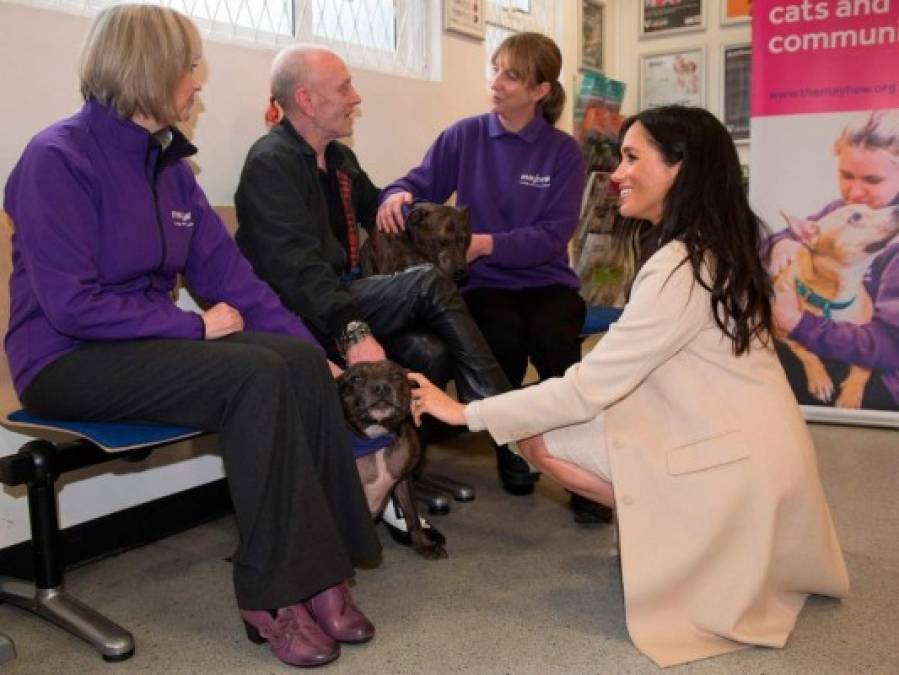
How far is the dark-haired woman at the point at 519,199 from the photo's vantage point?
3098 millimetres

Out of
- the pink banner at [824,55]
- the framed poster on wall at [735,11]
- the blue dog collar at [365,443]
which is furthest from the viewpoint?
the framed poster on wall at [735,11]

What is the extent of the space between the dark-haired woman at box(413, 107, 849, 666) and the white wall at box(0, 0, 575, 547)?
47.0 inches

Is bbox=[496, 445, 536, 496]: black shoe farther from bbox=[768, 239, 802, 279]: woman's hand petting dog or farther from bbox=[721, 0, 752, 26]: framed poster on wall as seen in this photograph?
bbox=[721, 0, 752, 26]: framed poster on wall

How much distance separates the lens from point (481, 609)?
219cm

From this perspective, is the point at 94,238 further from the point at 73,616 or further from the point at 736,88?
the point at 736,88

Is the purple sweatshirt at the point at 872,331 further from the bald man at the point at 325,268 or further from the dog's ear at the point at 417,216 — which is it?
the bald man at the point at 325,268

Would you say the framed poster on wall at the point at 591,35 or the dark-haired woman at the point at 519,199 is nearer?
the dark-haired woman at the point at 519,199

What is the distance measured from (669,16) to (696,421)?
170 inches

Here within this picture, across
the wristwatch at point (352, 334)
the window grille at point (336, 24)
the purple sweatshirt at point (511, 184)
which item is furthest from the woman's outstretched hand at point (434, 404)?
the window grille at point (336, 24)

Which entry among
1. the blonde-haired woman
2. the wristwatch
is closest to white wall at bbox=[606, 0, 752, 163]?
the wristwatch

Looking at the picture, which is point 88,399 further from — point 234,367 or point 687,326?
point 687,326

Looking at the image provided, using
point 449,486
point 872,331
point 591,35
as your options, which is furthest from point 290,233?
point 591,35

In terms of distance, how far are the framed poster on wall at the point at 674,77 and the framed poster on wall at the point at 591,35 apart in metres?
0.38

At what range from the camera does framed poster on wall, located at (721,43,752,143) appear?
5441 mm
